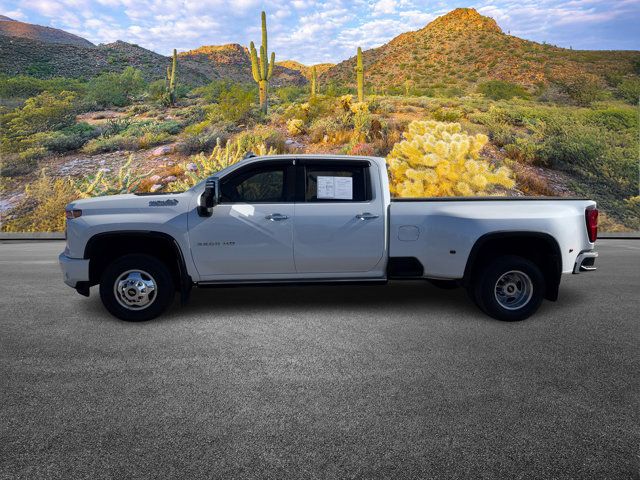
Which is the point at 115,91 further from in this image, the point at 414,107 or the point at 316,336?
the point at 316,336

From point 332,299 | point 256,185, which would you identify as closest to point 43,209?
point 332,299

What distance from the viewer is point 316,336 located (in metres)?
6.09

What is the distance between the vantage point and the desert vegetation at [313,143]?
58.2ft

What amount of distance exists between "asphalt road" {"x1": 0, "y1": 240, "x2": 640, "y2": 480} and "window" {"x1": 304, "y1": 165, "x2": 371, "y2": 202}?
4.83ft

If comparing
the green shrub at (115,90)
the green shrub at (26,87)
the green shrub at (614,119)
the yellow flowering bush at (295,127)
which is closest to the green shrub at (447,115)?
the yellow flowering bush at (295,127)

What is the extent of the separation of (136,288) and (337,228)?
2.48 metres

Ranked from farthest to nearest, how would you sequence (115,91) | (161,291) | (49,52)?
(49,52)
(115,91)
(161,291)

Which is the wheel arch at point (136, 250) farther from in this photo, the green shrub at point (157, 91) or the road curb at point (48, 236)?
the green shrub at point (157, 91)

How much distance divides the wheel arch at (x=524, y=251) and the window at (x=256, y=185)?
2381 millimetres

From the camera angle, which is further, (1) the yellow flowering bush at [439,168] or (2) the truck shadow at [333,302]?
(1) the yellow flowering bush at [439,168]

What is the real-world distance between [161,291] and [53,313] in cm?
174

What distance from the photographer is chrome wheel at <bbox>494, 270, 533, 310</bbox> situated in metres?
6.83

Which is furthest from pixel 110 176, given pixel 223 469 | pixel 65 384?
pixel 223 469

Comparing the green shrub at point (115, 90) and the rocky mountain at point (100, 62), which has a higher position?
the rocky mountain at point (100, 62)
